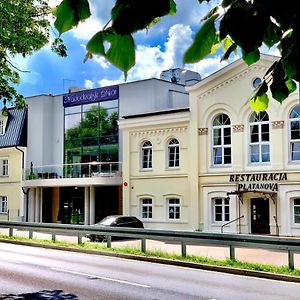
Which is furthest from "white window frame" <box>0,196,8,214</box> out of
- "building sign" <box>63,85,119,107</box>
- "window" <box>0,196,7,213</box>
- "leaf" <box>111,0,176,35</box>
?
"leaf" <box>111,0,176,35</box>

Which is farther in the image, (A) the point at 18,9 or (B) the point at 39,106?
(B) the point at 39,106

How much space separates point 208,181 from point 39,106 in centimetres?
1902

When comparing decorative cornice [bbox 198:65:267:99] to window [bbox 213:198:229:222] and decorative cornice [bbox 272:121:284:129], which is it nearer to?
decorative cornice [bbox 272:121:284:129]

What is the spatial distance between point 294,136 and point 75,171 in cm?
1703

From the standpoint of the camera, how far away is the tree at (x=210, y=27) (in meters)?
1.46

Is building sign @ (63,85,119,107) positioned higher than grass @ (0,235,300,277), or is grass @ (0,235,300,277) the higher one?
building sign @ (63,85,119,107)

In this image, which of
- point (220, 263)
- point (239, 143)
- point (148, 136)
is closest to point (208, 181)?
point (239, 143)

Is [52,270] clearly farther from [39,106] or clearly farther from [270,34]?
[39,106]

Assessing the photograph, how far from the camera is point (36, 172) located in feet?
132

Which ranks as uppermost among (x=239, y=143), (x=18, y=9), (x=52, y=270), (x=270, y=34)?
(x=18, y=9)

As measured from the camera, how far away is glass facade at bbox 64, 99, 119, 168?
125 ft

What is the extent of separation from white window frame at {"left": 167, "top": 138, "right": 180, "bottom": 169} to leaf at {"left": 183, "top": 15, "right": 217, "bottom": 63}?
29.3 m

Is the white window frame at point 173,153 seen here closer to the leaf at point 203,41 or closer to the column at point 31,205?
the column at point 31,205

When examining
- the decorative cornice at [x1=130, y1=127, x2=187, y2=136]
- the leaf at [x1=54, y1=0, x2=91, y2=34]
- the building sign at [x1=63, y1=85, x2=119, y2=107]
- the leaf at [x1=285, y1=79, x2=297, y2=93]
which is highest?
the building sign at [x1=63, y1=85, x2=119, y2=107]
